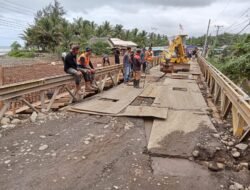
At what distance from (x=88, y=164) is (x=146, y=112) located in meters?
2.89

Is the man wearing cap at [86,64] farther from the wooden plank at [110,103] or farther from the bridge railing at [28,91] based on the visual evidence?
the bridge railing at [28,91]

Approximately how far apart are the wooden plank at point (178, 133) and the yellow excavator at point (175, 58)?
12.2 metres

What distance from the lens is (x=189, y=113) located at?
268 inches

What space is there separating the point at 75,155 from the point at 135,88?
6759 millimetres

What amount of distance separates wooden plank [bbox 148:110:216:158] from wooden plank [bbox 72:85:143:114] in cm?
139

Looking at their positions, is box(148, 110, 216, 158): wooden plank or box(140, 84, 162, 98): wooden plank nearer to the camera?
box(148, 110, 216, 158): wooden plank

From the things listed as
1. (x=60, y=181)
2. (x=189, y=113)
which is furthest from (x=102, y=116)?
(x=60, y=181)

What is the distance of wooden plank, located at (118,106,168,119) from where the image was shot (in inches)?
249

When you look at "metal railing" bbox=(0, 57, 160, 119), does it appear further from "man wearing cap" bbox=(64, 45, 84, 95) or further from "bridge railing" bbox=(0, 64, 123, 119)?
"man wearing cap" bbox=(64, 45, 84, 95)

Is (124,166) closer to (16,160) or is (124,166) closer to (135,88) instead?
(16,160)

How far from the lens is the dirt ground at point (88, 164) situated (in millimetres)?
3473

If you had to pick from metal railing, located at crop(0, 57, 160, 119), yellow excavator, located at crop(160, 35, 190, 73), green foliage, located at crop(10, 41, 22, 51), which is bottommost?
green foliage, located at crop(10, 41, 22, 51)

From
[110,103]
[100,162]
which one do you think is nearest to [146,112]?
[110,103]

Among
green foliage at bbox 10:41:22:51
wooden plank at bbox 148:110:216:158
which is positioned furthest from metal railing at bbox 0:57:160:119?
green foliage at bbox 10:41:22:51
